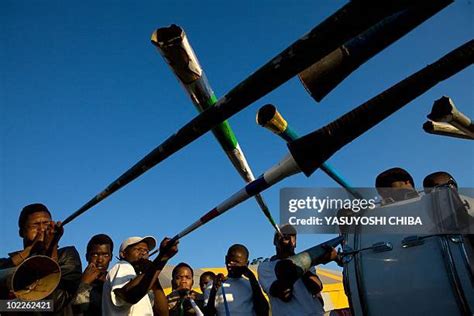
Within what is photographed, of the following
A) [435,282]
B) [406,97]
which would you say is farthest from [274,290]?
[406,97]

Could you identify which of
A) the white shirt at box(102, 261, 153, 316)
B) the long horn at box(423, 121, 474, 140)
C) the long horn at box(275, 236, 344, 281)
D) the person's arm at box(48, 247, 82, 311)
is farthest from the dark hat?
the person's arm at box(48, 247, 82, 311)

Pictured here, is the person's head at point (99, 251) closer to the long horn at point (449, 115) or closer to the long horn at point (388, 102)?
the long horn at point (449, 115)

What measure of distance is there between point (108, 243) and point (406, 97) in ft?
14.5

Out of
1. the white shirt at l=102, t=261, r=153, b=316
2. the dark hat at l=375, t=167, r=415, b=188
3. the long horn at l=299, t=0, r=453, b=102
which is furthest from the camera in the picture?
the dark hat at l=375, t=167, r=415, b=188

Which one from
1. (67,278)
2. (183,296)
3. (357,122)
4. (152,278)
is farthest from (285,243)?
(357,122)

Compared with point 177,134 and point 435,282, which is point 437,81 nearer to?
point 177,134

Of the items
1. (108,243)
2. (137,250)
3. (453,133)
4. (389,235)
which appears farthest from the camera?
(108,243)

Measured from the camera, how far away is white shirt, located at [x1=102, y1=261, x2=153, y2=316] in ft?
12.6

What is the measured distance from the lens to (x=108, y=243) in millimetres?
5098

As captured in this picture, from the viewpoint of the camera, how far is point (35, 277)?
3.45 m

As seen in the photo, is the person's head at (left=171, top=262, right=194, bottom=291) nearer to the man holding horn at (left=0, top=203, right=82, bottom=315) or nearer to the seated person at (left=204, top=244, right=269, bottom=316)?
the seated person at (left=204, top=244, right=269, bottom=316)

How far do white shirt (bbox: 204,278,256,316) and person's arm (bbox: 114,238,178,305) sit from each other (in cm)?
189

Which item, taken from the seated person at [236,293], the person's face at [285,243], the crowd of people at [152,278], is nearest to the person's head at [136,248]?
the crowd of people at [152,278]

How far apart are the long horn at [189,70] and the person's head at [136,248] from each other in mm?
1321
